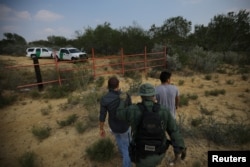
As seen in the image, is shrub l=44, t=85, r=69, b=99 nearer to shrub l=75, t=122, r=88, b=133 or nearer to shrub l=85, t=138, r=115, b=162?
shrub l=75, t=122, r=88, b=133

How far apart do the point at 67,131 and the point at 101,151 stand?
1642 millimetres

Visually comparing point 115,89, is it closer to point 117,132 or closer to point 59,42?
point 117,132

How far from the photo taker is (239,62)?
53.9 ft

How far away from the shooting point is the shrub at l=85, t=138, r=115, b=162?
439 cm

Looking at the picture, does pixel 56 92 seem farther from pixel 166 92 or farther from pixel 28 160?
pixel 166 92

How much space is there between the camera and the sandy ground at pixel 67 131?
4512 mm

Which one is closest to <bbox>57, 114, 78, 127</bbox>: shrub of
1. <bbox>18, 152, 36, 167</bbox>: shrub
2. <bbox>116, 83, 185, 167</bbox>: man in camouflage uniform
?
<bbox>18, 152, 36, 167</bbox>: shrub

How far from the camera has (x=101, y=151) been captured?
4469 millimetres

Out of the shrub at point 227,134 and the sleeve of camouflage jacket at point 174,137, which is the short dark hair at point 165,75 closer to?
the sleeve of camouflage jacket at point 174,137

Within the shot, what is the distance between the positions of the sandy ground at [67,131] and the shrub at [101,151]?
11 cm

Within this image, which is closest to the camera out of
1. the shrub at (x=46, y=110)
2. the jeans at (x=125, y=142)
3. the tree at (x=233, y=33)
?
the jeans at (x=125, y=142)

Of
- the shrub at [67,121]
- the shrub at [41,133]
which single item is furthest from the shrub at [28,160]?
the shrub at [67,121]

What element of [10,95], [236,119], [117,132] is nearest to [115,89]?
[117,132]

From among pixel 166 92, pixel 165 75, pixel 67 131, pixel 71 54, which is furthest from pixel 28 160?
pixel 71 54
